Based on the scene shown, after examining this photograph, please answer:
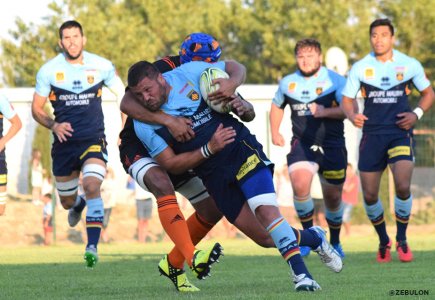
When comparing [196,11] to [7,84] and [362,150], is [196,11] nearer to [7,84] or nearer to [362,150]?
[7,84]

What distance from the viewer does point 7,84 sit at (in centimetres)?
Result: 4259

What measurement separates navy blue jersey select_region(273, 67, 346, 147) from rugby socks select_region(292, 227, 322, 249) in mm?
5336

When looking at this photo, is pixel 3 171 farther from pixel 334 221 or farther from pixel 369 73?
pixel 369 73

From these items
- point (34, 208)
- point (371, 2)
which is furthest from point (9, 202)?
point (371, 2)

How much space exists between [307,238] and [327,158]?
5.41 meters

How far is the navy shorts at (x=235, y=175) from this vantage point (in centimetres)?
866

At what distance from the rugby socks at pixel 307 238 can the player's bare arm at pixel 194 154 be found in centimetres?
90

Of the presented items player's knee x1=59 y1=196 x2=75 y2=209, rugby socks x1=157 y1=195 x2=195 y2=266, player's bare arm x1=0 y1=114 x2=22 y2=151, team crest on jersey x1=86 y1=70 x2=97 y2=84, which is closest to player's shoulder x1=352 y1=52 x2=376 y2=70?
team crest on jersey x1=86 y1=70 x2=97 y2=84

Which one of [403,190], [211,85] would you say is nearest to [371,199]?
[403,190]

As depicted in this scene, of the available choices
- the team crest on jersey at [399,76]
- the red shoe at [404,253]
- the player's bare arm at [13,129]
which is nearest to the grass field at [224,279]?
the red shoe at [404,253]

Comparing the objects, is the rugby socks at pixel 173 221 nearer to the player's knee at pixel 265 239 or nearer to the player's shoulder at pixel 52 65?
the player's knee at pixel 265 239

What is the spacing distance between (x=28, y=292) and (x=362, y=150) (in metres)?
5.12

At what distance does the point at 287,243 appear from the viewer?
846 cm

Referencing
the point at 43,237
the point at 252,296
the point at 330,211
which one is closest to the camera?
the point at 252,296
